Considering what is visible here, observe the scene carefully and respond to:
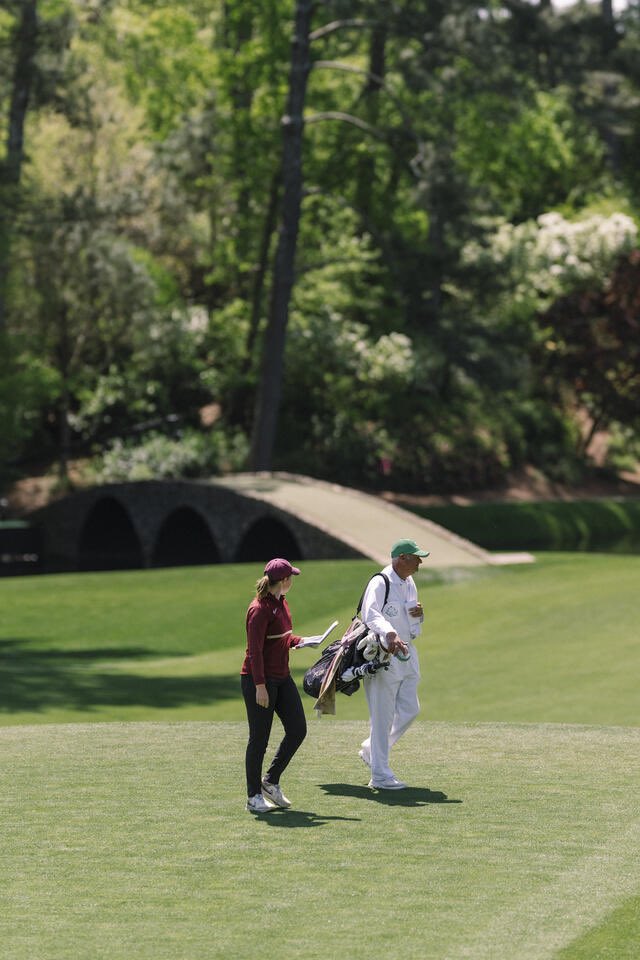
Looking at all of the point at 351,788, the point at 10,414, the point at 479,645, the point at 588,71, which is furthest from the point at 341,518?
the point at 351,788

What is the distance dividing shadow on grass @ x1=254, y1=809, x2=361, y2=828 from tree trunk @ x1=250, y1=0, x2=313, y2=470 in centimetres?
3672

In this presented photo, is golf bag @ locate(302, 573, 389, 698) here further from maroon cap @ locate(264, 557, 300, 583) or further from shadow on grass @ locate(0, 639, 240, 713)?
shadow on grass @ locate(0, 639, 240, 713)

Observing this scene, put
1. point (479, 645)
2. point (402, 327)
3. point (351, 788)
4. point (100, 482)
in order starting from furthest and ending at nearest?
1. point (402, 327)
2. point (100, 482)
3. point (479, 645)
4. point (351, 788)

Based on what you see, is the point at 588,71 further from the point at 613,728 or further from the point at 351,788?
the point at 351,788

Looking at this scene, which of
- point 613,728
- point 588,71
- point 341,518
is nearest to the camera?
point 613,728

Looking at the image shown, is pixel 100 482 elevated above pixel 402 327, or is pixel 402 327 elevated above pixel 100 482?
pixel 402 327

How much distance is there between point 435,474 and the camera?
185 feet

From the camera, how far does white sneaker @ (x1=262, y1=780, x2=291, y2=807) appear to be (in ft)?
37.3

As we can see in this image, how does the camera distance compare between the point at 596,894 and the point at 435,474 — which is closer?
the point at 596,894

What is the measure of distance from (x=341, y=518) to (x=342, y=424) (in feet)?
57.4

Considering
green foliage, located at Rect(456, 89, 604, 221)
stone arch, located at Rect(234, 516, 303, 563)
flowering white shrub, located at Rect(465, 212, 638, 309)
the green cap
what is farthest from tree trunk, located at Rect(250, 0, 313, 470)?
the green cap

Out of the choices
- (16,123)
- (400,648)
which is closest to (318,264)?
(16,123)

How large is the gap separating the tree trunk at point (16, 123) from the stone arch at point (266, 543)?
9931mm

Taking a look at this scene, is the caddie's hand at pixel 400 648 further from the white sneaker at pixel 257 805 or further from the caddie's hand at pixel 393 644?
the white sneaker at pixel 257 805
